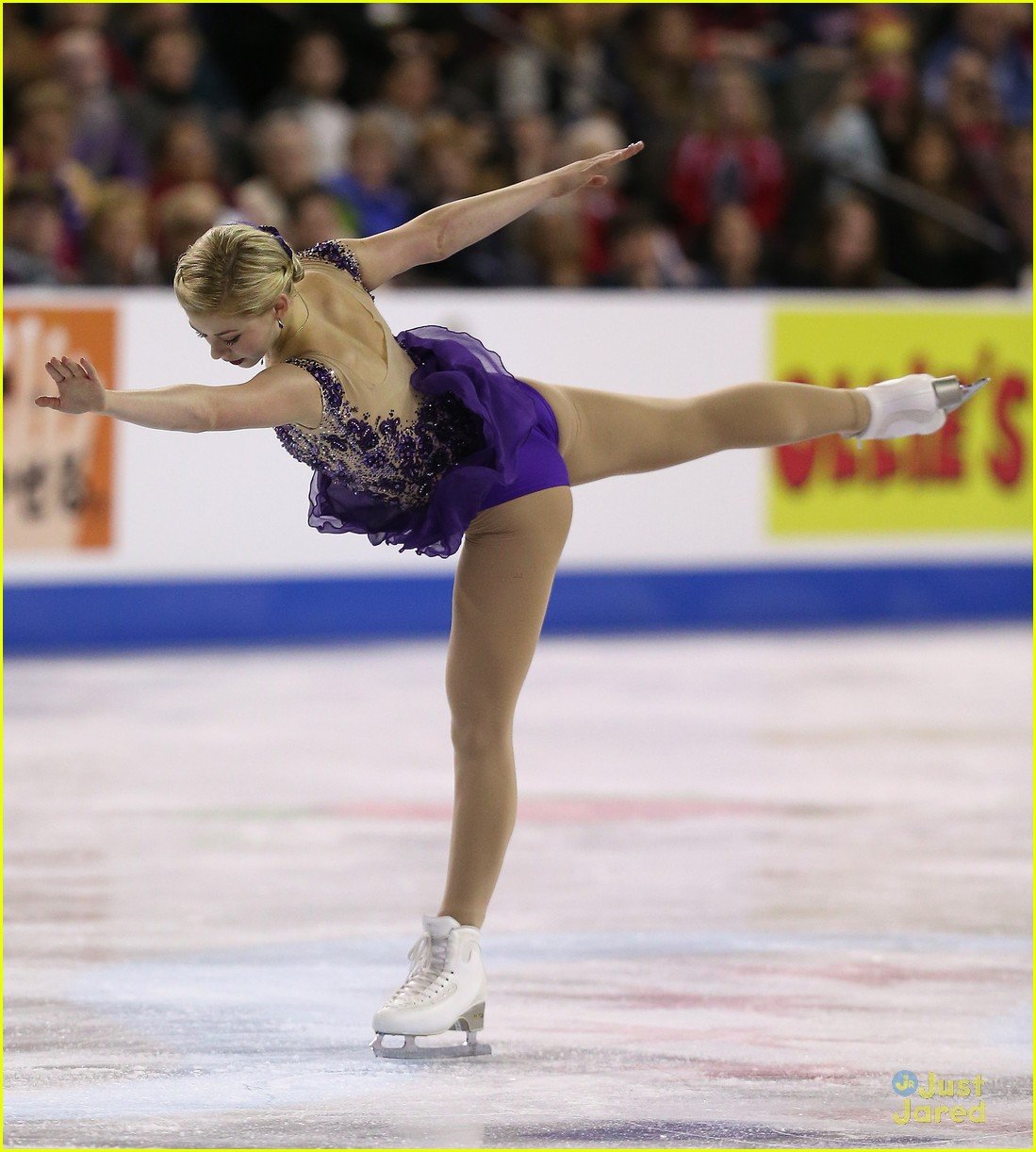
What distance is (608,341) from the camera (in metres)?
7.84

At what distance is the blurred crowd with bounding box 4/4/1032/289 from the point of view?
7.69 m

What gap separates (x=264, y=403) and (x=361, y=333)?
0.36m

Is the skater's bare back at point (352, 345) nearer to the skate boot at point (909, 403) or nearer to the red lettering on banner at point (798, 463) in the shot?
the skate boot at point (909, 403)

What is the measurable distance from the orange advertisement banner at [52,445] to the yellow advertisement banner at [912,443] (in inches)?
105

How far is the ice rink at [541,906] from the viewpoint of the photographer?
2.91 meters

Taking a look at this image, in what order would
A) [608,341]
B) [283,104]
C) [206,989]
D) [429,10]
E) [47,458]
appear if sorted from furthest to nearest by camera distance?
[429,10], [283,104], [608,341], [47,458], [206,989]

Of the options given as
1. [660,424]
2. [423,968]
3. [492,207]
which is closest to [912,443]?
[660,424]

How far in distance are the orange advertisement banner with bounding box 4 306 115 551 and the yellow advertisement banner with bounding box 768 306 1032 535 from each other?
2661mm

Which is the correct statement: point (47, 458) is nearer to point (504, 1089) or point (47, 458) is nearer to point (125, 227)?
point (125, 227)

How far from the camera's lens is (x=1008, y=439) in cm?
843

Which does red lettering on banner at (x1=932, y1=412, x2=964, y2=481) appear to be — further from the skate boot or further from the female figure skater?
the female figure skater

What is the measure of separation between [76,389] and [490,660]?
0.87 m

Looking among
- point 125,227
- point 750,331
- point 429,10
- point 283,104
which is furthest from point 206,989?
point 429,10

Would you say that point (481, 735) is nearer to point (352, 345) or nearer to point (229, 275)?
point (352, 345)
